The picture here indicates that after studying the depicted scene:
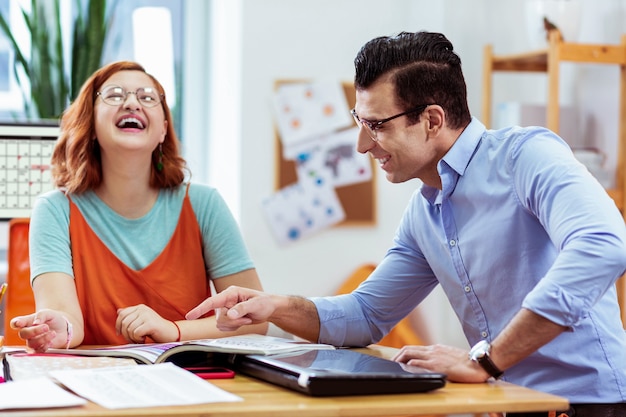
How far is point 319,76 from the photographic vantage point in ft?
10.9

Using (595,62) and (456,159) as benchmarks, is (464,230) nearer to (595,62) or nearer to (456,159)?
(456,159)

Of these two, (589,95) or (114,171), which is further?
(589,95)

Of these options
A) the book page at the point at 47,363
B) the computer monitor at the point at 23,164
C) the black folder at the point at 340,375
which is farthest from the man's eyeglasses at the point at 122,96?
the black folder at the point at 340,375

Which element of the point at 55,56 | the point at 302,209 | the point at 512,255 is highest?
the point at 55,56

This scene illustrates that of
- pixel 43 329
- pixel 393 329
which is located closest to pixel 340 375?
pixel 43 329

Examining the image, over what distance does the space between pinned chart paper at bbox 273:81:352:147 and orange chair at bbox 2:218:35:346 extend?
4.49 ft

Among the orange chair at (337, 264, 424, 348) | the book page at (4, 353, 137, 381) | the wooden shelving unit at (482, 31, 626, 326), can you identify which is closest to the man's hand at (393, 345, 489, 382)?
the book page at (4, 353, 137, 381)

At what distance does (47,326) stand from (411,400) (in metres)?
0.64

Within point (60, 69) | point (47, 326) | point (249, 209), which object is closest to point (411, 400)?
point (47, 326)

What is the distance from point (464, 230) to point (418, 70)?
0.29 meters

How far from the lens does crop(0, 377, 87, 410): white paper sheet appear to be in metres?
0.98

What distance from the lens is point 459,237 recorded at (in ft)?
5.10

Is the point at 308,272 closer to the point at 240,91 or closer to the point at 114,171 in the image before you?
the point at 240,91

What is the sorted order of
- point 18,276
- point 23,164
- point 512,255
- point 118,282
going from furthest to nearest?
point 23,164, point 18,276, point 118,282, point 512,255
